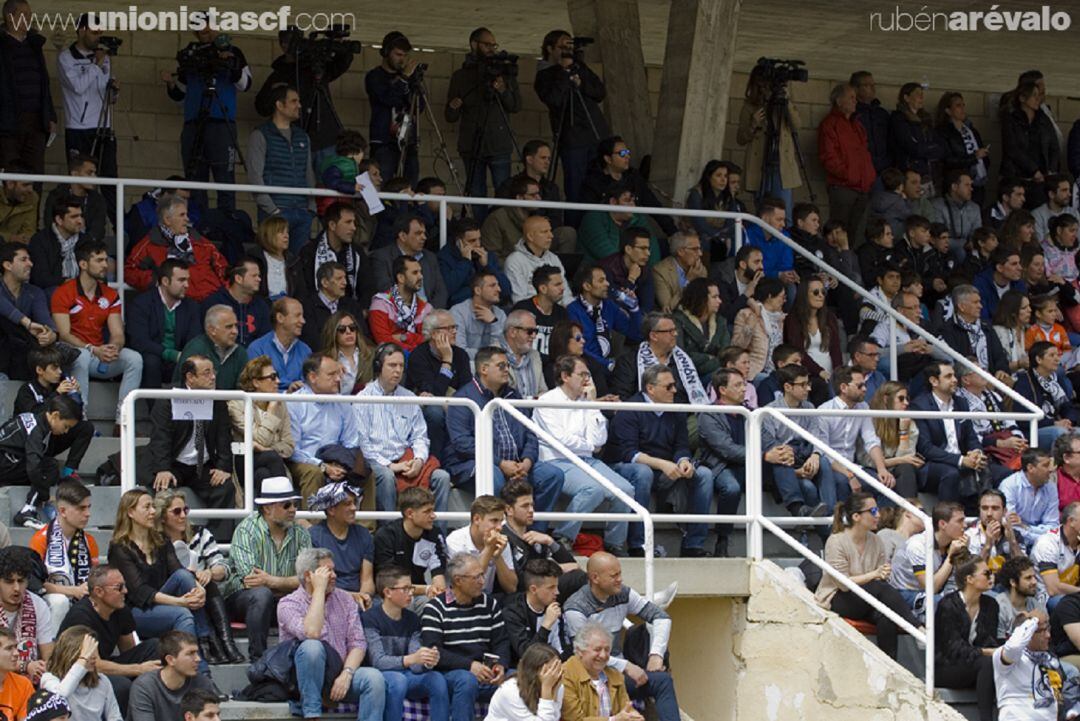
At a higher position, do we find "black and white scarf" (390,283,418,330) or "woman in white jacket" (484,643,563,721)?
"black and white scarf" (390,283,418,330)

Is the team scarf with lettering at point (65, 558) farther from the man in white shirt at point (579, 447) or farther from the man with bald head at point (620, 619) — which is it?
the man in white shirt at point (579, 447)

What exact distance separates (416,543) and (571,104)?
622cm

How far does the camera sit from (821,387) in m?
13.7

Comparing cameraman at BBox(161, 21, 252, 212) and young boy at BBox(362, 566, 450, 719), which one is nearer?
young boy at BBox(362, 566, 450, 719)

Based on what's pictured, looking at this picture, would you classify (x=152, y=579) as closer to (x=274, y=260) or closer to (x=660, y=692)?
(x=660, y=692)

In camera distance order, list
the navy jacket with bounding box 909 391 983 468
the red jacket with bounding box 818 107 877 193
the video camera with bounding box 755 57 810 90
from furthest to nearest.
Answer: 1. the red jacket with bounding box 818 107 877 193
2. the video camera with bounding box 755 57 810 90
3. the navy jacket with bounding box 909 391 983 468

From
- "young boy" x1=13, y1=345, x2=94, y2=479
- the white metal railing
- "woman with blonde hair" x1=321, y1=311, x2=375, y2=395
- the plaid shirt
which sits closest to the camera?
the plaid shirt

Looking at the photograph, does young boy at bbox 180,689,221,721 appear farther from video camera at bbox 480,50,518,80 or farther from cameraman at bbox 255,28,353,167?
video camera at bbox 480,50,518,80

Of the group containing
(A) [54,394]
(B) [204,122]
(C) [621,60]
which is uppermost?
(C) [621,60]

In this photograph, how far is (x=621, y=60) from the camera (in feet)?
55.1

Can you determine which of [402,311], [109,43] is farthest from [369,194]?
[109,43]

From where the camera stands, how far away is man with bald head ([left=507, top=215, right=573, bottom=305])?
14305 millimetres

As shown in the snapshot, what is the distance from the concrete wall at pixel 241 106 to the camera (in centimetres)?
1672

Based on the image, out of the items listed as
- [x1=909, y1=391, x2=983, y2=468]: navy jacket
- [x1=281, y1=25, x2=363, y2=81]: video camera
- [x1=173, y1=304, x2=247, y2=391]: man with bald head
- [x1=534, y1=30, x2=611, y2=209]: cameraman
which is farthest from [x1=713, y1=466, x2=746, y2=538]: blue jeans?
[x1=281, y1=25, x2=363, y2=81]: video camera
